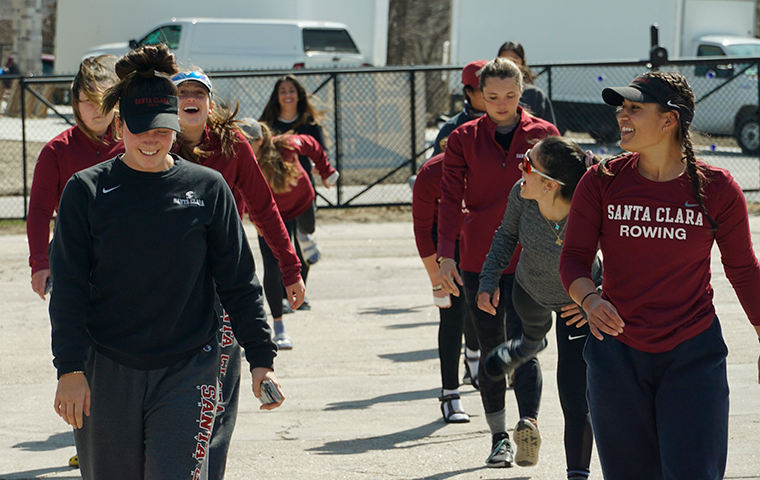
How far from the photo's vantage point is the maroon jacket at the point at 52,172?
4617 millimetres

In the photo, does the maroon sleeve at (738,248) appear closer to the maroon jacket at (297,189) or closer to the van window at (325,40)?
the maroon jacket at (297,189)

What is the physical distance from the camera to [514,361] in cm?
457

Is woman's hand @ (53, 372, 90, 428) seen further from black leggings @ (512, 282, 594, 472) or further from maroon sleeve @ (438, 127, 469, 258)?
maroon sleeve @ (438, 127, 469, 258)

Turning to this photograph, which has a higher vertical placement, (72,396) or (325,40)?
(325,40)

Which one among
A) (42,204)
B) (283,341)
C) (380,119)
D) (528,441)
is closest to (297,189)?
(283,341)

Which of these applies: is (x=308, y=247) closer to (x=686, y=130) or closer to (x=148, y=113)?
(x=148, y=113)

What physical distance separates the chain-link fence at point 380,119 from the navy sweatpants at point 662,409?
990cm

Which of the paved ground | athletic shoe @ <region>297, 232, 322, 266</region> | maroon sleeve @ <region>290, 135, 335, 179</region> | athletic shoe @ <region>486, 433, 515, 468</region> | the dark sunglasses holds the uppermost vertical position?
the dark sunglasses

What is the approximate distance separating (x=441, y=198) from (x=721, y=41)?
1662 cm

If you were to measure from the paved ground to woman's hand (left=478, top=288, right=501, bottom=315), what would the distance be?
0.90 metres

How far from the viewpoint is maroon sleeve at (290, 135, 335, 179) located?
812 centimetres

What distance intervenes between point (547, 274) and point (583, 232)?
34.5 inches

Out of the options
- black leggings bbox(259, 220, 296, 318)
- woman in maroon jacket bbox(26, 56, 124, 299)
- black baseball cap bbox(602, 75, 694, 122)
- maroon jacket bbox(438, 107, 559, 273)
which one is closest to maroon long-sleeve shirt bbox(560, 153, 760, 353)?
black baseball cap bbox(602, 75, 694, 122)

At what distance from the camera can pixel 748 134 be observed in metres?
18.5
